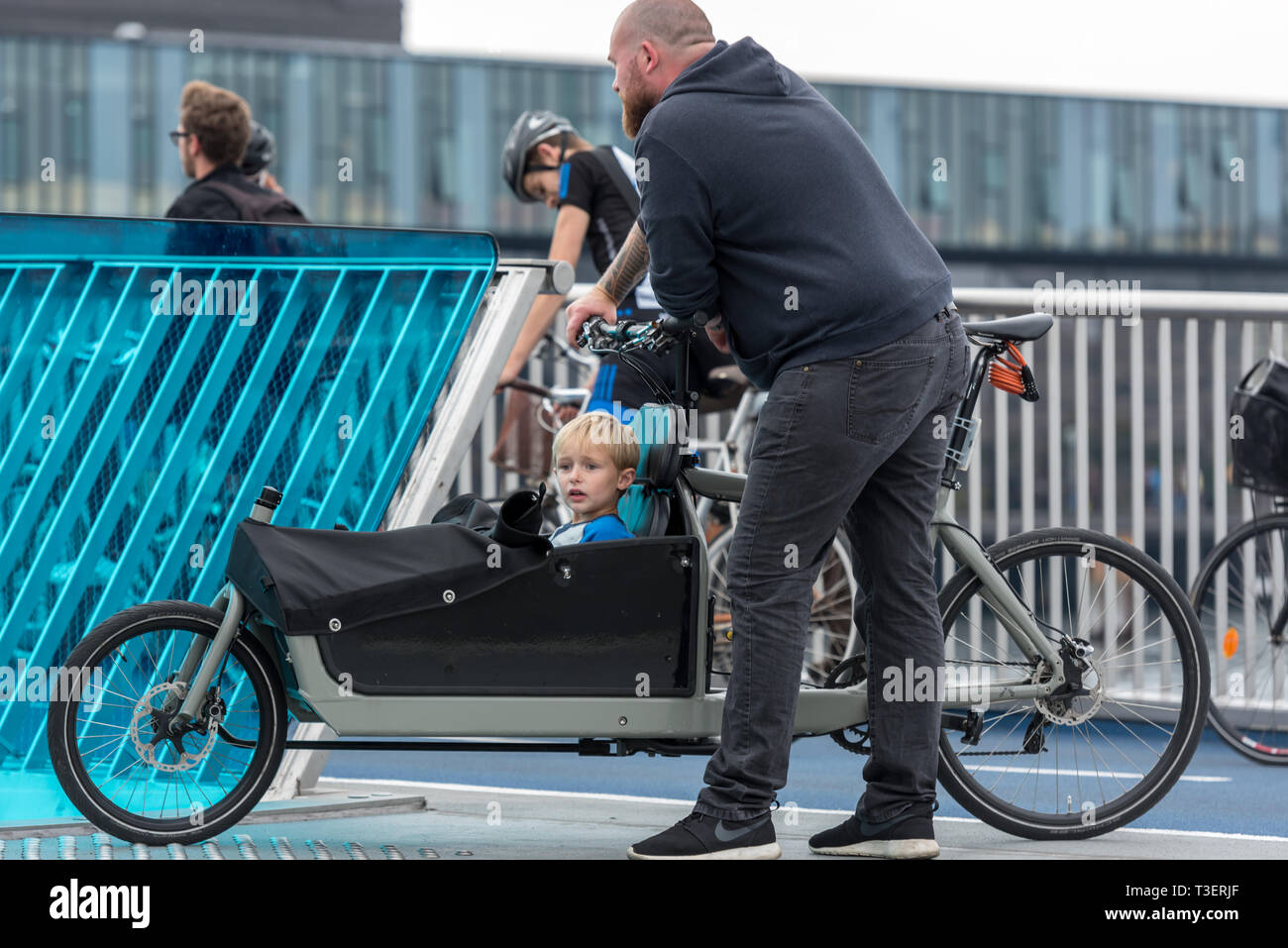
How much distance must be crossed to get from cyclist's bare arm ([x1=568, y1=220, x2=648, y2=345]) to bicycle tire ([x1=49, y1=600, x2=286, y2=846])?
1.01 m

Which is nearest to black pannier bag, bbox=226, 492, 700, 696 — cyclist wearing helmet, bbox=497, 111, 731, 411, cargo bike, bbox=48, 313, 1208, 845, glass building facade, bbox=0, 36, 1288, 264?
cargo bike, bbox=48, 313, 1208, 845

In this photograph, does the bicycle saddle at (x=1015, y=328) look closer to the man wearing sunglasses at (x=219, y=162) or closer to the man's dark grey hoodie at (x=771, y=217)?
the man's dark grey hoodie at (x=771, y=217)

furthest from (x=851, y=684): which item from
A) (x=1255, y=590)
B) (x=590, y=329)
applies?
(x=1255, y=590)

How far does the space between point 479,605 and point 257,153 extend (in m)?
3.42

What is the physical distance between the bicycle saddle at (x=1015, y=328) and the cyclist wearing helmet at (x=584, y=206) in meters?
1.06


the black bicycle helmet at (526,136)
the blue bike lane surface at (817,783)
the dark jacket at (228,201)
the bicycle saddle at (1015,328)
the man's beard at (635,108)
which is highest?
the black bicycle helmet at (526,136)

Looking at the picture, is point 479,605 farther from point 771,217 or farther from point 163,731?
point 771,217

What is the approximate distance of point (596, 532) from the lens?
377 centimetres

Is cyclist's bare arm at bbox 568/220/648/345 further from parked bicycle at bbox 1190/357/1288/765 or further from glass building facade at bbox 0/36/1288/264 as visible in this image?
glass building facade at bbox 0/36/1288/264

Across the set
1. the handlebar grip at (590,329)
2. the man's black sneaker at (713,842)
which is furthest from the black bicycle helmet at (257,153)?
the man's black sneaker at (713,842)

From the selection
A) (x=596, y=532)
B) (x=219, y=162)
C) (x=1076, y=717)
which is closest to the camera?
(x=596, y=532)

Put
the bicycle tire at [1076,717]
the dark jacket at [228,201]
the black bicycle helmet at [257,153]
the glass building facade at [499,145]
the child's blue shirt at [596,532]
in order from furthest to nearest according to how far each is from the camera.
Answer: the glass building facade at [499,145] < the black bicycle helmet at [257,153] < the dark jacket at [228,201] < the bicycle tire at [1076,717] < the child's blue shirt at [596,532]

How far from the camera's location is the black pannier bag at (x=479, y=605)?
355cm
